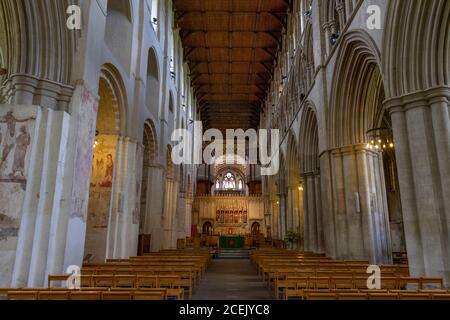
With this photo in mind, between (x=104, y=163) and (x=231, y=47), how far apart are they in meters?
15.7

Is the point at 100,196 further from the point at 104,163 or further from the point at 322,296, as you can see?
the point at 322,296

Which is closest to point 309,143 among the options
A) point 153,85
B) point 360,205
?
point 360,205

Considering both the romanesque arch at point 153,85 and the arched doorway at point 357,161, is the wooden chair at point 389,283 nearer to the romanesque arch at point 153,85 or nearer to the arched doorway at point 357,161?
the arched doorway at point 357,161

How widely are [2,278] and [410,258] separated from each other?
7532 mm

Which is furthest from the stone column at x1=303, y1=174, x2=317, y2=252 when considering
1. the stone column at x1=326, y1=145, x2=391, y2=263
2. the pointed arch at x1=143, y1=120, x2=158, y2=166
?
the pointed arch at x1=143, y1=120, x2=158, y2=166

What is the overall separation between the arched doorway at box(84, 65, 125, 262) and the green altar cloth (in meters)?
13.5

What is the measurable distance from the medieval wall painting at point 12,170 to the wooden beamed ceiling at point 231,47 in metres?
16.7

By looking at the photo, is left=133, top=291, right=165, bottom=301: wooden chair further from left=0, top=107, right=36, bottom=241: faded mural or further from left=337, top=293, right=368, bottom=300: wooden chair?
left=0, top=107, right=36, bottom=241: faded mural

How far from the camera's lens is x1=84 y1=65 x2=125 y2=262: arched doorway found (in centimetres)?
985

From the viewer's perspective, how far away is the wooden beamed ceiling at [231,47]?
19641 millimetres

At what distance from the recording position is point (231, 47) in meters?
23.1
